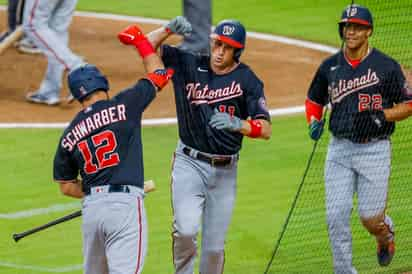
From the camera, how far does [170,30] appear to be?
8609mm

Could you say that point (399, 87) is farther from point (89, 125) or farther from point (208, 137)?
point (89, 125)

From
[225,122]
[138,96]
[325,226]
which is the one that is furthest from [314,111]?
[138,96]

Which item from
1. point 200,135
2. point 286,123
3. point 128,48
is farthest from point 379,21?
point 200,135

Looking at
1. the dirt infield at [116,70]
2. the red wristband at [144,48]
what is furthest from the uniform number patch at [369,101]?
the dirt infield at [116,70]

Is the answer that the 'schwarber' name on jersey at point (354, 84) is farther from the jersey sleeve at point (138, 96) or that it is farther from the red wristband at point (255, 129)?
the jersey sleeve at point (138, 96)

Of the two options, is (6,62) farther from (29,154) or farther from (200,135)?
(200,135)

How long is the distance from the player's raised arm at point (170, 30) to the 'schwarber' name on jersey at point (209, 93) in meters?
0.42

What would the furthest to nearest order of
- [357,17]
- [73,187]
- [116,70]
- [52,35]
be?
1. [116,70]
2. [52,35]
3. [357,17]
4. [73,187]

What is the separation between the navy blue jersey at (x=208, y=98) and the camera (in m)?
8.70

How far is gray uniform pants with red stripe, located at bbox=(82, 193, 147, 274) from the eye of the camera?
7.72 metres

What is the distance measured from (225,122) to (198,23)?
656 cm

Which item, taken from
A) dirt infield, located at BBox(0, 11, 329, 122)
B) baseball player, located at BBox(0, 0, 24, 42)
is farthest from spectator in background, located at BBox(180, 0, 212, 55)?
baseball player, located at BBox(0, 0, 24, 42)

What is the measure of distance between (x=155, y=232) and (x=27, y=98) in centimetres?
417

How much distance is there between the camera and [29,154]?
12.6m
